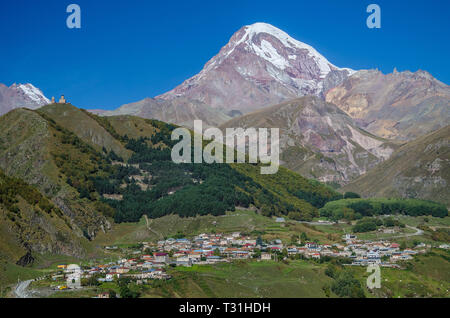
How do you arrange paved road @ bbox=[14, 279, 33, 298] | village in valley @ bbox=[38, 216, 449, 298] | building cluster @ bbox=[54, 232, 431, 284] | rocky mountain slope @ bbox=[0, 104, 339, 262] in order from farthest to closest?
1. rocky mountain slope @ bbox=[0, 104, 339, 262]
2. building cluster @ bbox=[54, 232, 431, 284]
3. village in valley @ bbox=[38, 216, 449, 298]
4. paved road @ bbox=[14, 279, 33, 298]

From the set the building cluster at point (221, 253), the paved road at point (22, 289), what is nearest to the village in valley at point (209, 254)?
the building cluster at point (221, 253)

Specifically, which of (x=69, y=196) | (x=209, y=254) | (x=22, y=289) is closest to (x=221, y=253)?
(x=209, y=254)

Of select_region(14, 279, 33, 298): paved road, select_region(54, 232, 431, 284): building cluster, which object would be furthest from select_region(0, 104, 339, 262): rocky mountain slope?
select_region(14, 279, 33, 298): paved road

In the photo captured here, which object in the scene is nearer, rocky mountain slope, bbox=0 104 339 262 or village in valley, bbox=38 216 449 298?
village in valley, bbox=38 216 449 298

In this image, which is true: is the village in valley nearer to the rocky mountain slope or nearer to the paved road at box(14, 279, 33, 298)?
the paved road at box(14, 279, 33, 298)

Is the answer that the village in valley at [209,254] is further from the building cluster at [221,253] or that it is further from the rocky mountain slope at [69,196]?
the rocky mountain slope at [69,196]

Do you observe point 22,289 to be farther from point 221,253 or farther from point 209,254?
point 221,253
